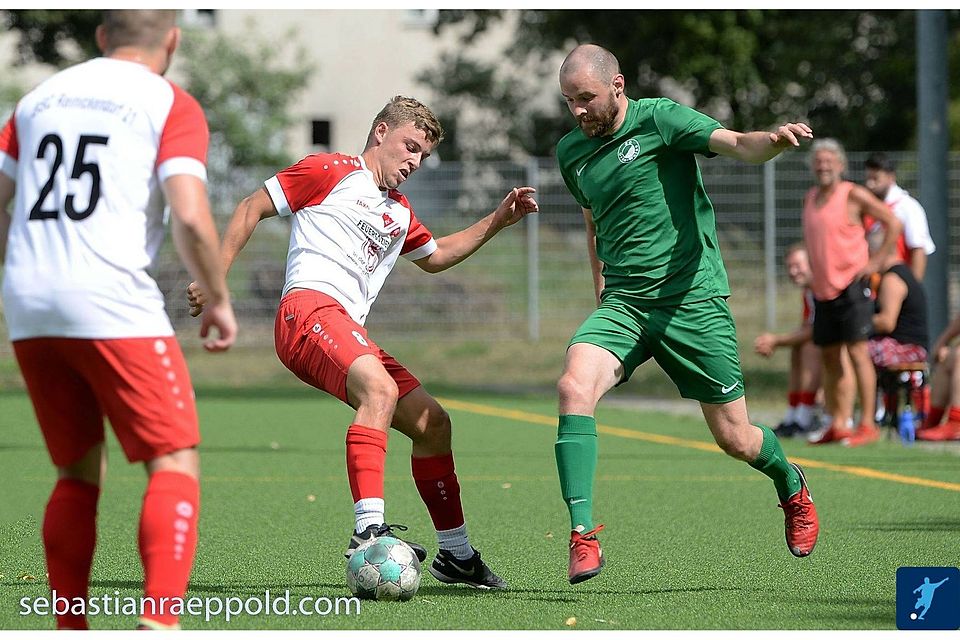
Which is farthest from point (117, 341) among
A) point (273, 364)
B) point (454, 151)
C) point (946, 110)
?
point (454, 151)

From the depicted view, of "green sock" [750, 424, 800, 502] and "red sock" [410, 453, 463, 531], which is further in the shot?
"green sock" [750, 424, 800, 502]

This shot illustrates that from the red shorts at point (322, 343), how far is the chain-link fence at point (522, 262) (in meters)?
15.4

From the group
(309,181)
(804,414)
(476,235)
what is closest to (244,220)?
(309,181)

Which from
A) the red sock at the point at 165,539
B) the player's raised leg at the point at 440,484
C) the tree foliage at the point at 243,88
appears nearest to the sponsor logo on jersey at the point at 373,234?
the player's raised leg at the point at 440,484

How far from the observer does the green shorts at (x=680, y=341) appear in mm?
6285

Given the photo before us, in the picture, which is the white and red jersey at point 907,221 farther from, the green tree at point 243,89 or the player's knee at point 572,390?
the green tree at point 243,89

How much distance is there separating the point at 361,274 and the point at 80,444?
2.06 meters

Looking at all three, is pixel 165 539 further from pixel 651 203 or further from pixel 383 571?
pixel 651 203

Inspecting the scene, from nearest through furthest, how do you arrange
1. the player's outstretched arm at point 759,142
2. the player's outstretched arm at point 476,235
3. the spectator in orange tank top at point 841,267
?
the player's outstretched arm at point 759,142 → the player's outstretched arm at point 476,235 → the spectator in orange tank top at point 841,267

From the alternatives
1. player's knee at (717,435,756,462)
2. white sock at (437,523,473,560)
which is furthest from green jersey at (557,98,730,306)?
white sock at (437,523,473,560)

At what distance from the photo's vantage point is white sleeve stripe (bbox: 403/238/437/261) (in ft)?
22.6

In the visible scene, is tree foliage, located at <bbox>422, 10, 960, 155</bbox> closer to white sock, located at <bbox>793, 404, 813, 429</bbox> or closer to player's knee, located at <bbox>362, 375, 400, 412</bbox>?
white sock, located at <bbox>793, 404, 813, 429</bbox>

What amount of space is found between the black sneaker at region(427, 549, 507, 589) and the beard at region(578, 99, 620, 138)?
1.87 metres

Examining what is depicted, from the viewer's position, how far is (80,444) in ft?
15.2
